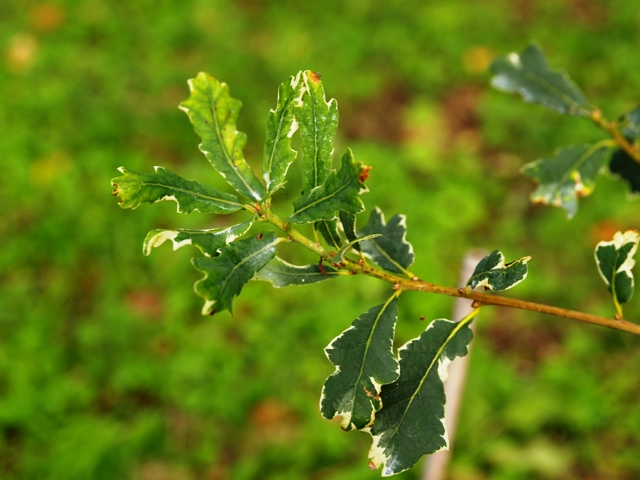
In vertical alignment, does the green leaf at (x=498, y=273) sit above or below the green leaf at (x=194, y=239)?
below

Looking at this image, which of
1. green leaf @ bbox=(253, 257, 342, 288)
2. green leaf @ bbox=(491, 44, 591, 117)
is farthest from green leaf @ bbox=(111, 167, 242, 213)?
green leaf @ bbox=(491, 44, 591, 117)

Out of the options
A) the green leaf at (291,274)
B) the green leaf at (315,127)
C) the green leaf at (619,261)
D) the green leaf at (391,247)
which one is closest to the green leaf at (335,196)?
the green leaf at (315,127)

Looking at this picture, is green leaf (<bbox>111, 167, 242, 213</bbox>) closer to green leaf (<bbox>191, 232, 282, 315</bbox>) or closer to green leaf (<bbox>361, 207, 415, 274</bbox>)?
green leaf (<bbox>191, 232, 282, 315</bbox>)

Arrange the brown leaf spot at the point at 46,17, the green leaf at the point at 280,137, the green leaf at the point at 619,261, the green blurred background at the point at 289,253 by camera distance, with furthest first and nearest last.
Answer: the brown leaf spot at the point at 46,17 → the green blurred background at the point at 289,253 → the green leaf at the point at 619,261 → the green leaf at the point at 280,137

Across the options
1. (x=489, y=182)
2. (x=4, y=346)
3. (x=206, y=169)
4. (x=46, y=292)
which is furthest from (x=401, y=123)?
(x=4, y=346)

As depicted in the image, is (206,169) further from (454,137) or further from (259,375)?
(454,137)

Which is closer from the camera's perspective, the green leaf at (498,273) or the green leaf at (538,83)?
the green leaf at (498,273)

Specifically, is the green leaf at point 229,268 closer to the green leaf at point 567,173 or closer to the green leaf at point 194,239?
the green leaf at point 194,239
